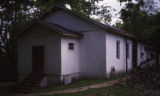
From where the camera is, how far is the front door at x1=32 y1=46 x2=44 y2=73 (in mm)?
13459

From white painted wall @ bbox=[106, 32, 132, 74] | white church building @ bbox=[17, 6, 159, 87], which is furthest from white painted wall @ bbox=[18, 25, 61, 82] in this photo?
white painted wall @ bbox=[106, 32, 132, 74]

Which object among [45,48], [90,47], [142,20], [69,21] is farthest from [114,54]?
[142,20]

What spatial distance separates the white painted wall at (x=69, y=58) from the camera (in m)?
12.5

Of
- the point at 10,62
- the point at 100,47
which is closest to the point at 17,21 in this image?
the point at 10,62

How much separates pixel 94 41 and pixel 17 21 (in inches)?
466

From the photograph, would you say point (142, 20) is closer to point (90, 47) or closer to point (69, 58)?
point (90, 47)

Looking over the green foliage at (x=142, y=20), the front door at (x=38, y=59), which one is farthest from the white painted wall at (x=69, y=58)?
the green foliage at (x=142, y=20)

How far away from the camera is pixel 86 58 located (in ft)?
46.5

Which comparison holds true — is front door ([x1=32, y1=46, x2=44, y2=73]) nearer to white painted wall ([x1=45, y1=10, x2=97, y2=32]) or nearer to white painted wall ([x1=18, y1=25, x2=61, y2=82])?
white painted wall ([x1=18, y1=25, x2=61, y2=82])

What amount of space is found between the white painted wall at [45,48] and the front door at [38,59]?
1.08ft

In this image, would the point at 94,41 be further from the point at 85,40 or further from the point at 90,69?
the point at 90,69

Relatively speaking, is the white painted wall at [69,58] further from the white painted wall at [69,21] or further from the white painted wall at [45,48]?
the white painted wall at [69,21]

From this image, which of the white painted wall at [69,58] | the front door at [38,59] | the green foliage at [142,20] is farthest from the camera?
the front door at [38,59]

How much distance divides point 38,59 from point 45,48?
1121mm
